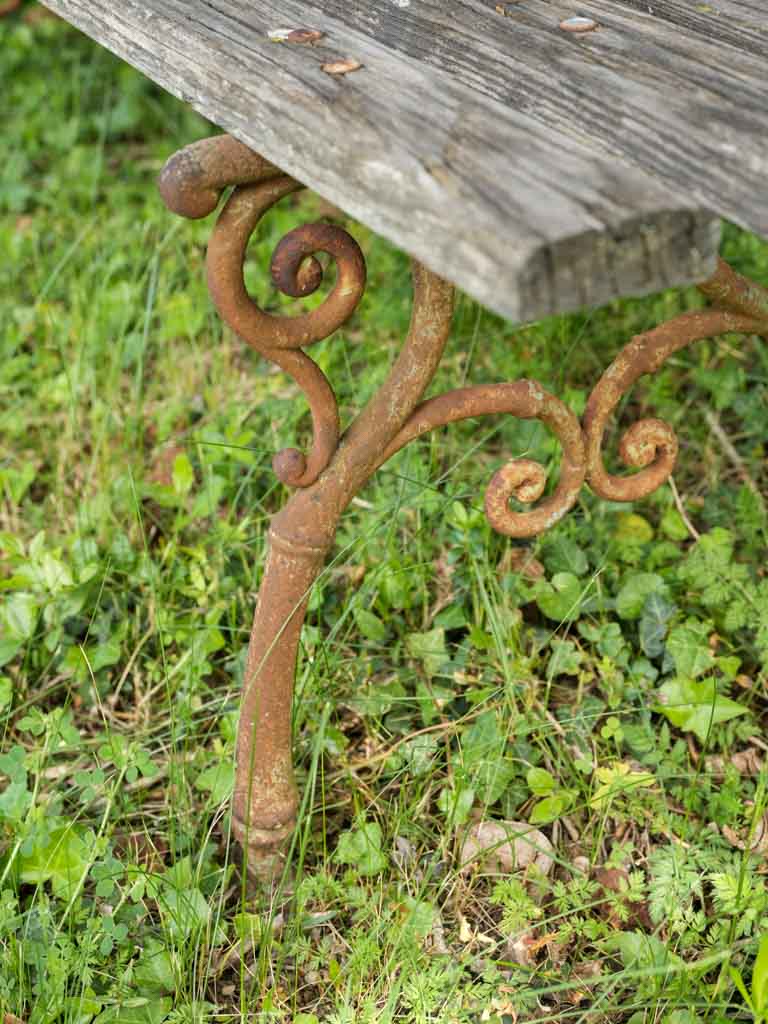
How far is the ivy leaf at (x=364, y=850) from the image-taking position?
1640 millimetres

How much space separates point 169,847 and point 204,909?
210 millimetres

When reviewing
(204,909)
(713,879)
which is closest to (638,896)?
(713,879)

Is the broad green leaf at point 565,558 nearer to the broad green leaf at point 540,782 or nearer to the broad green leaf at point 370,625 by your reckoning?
the broad green leaf at point 370,625

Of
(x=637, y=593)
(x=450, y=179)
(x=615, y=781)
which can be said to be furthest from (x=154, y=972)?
(x=450, y=179)

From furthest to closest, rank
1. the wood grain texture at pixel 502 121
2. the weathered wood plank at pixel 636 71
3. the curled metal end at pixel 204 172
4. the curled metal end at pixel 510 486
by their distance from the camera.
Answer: the curled metal end at pixel 510 486
the curled metal end at pixel 204 172
the weathered wood plank at pixel 636 71
the wood grain texture at pixel 502 121

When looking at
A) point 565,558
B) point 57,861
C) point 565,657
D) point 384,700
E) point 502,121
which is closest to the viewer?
point 502,121

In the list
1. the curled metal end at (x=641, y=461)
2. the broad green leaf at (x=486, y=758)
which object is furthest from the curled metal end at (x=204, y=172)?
the broad green leaf at (x=486, y=758)

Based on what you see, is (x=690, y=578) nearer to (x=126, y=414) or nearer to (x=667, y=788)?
(x=667, y=788)

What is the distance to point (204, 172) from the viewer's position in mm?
1251

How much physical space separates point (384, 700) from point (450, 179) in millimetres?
924

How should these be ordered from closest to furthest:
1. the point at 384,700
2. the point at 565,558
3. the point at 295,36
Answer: the point at 295,36
the point at 384,700
the point at 565,558

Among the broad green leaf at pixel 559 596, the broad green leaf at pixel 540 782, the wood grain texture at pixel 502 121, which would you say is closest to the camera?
the wood grain texture at pixel 502 121

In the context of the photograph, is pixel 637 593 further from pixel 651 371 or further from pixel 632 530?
pixel 651 371

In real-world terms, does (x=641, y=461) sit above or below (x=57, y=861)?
above
